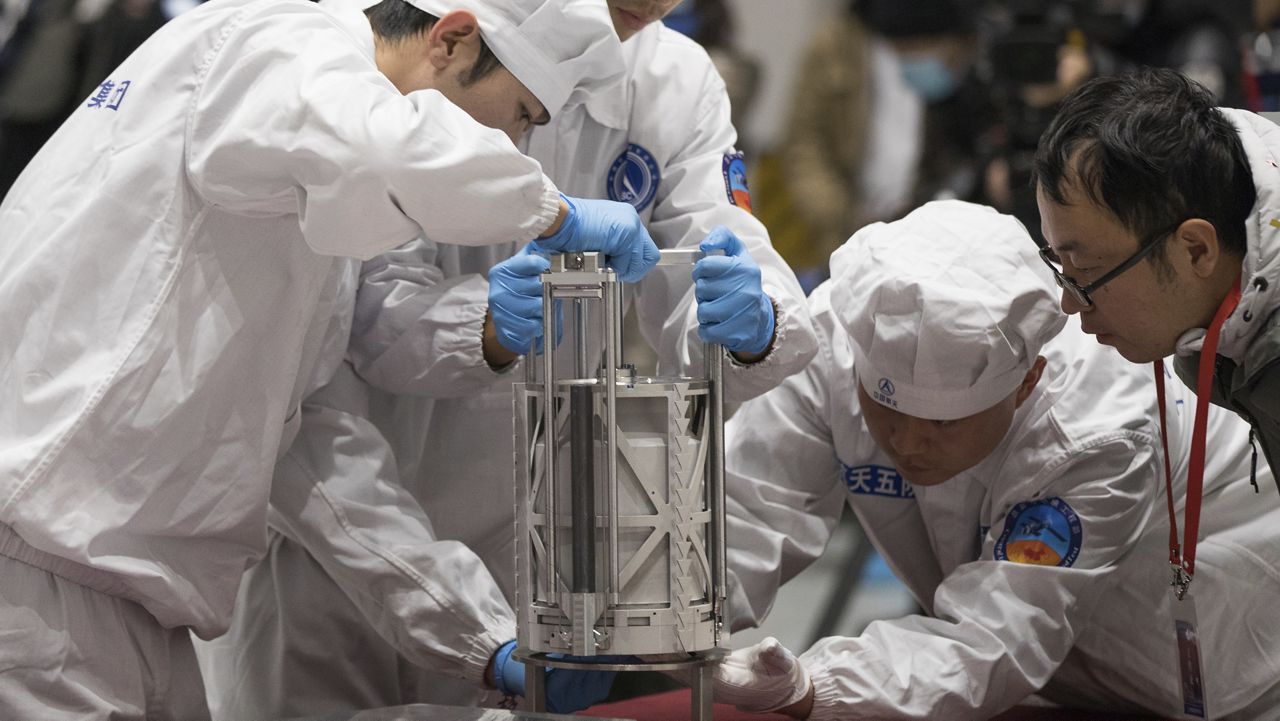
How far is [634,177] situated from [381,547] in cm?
65

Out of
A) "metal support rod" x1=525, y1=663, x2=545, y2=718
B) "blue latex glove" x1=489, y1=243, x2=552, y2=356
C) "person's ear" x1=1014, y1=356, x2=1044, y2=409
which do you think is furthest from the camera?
"person's ear" x1=1014, y1=356, x2=1044, y2=409

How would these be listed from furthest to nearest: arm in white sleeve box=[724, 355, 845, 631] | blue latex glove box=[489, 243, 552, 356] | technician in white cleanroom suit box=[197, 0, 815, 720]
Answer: arm in white sleeve box=[724, 355, 845, 631] < technician in white cleanroom suit box=[197, 0, 815, 720] < blue latex glove box=[489, 243, 552, 356]

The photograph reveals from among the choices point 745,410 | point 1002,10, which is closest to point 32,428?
point 745,410

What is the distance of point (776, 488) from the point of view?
229 cm

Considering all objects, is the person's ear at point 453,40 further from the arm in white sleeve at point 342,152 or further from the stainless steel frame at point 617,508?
the stainless steel frame at point 617,508

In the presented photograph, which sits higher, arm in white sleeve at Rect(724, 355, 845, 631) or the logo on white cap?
the logo on white cap

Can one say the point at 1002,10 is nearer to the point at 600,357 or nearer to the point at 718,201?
the point at 718,201

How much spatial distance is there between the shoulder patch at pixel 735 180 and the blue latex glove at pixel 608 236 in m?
0.48

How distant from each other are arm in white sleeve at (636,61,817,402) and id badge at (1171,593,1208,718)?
1.92 ft

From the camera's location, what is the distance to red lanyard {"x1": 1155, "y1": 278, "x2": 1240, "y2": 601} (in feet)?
5.85

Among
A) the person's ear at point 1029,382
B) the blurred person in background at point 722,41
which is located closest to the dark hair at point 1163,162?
the person's ear at point 1029,382

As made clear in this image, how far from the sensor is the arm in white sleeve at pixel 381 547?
77.0 inches

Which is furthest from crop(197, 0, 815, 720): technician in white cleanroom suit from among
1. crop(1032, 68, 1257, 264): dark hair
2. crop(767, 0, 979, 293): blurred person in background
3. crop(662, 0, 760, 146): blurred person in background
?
crop(767, 0, 979, 293): blurred person in background

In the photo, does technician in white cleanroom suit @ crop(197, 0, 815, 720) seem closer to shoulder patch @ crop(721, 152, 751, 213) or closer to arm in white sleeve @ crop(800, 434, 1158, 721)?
shoulder patch @ crop(721, 152, 751, 213)
